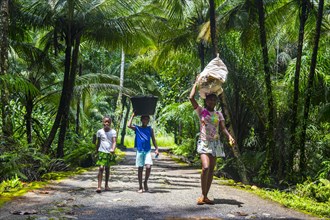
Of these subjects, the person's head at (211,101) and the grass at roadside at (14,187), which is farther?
the grass at roadside at (14,187)

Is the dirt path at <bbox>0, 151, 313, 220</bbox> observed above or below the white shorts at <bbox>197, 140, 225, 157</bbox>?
below

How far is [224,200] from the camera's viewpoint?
24.4ft

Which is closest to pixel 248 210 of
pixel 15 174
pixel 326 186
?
pixel 326 186

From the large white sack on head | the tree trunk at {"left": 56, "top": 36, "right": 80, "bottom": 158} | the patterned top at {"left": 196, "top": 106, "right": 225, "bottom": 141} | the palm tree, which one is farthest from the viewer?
the tree trunk at {"left": 56, "top": 36, "right": 80, "bottom": 158}

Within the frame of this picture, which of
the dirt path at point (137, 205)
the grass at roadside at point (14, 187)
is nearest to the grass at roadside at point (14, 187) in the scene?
the grass at roadside at point (14, 187)

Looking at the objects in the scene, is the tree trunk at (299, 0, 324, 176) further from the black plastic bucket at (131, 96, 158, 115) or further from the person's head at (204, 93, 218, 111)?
the person's head at (204, 93, 218, 111)

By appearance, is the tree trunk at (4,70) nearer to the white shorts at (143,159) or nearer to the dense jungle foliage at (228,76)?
the dense jungle foliage at (228,76)

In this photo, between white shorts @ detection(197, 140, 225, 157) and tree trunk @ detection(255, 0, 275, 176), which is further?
tree trunk @ detection(255, 0, 275, 176)

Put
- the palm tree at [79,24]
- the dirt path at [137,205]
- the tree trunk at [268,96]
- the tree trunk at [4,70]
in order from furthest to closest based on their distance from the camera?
the palm tree at [79,24] < the tree trunk at [268,96] < the tree trunk at [4,70] < the dirt path at [137,205]

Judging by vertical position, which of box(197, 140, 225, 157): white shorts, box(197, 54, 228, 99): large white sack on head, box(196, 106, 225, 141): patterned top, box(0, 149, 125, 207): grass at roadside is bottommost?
box(0, 149, 125, 207): grass at roadside

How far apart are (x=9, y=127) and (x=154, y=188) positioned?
3.55m

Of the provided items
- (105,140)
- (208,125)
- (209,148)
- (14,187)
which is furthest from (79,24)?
(209,148)

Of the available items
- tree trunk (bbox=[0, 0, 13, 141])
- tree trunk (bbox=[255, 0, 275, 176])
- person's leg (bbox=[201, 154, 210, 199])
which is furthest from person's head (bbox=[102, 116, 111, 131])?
tree trunk (bbox=[255, 0, 275, 176])

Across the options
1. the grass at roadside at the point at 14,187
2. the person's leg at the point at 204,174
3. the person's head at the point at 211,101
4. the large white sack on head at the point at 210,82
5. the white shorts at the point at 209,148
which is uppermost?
the large white sack on head at the point at 210,82
